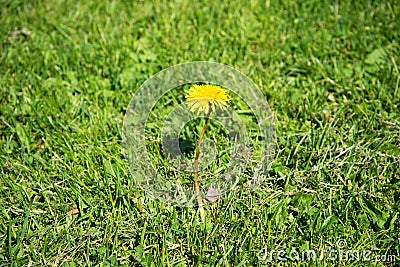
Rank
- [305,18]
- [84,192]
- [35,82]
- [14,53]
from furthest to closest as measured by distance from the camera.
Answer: [305,18] → [14,53] → [35,82] → [84,192]

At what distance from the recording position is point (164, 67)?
3.20 metres

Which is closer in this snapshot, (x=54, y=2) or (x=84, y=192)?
(x=84, y=192)

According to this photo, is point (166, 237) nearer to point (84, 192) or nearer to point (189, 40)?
point (84, 192)

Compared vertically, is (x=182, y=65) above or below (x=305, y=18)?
below

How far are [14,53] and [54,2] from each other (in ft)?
2.38

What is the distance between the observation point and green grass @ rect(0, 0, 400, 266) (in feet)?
6.75

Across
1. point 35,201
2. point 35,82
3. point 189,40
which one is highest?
point 189,40

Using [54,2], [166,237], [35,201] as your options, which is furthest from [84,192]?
[54,2]

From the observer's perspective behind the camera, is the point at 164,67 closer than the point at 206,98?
No

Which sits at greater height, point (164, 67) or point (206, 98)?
point (206, 98)

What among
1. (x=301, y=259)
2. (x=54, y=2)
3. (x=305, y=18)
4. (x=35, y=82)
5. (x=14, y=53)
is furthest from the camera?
(x=54, y=2)

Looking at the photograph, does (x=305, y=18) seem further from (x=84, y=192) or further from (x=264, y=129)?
(x=84, y=192)

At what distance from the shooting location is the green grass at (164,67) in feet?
6.75

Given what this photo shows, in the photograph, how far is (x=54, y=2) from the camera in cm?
381
